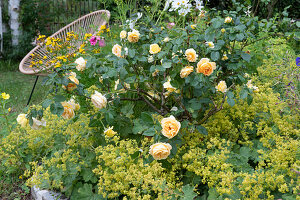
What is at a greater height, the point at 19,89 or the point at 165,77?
the point at 165,77

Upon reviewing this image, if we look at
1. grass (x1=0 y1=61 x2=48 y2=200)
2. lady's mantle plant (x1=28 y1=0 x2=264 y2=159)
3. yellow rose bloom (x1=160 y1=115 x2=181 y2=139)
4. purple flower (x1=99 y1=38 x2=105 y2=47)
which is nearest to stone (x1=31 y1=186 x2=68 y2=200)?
grass (x1=0 y1=61 x2=48 y2=200)

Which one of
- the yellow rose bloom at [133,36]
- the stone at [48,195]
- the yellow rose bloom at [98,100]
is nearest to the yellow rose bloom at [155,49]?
the yellow rose bloom at [133,36]

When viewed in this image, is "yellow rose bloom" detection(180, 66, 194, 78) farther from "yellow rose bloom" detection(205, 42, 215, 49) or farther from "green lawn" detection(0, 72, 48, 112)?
"green lawn" detection(0, 72, 48, 112)

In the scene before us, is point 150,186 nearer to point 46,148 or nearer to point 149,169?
point 149,169

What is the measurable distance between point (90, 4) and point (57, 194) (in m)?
6.56

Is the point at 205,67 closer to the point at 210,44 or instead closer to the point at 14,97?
the point at 210,44

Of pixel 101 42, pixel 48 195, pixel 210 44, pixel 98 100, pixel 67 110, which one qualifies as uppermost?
pixel 210 44

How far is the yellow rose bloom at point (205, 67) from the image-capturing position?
56.2 inches

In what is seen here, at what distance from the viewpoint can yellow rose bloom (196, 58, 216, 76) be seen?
1426mm

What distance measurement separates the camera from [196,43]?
64.5 inches

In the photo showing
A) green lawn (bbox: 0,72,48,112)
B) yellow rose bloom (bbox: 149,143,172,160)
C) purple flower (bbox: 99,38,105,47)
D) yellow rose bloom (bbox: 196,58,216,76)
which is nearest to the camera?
yellow rose bloom (bbox: 149,143,172,160)

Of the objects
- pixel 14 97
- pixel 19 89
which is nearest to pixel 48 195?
pixel 14 97

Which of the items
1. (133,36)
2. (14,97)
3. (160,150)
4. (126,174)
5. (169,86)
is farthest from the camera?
(14,97)

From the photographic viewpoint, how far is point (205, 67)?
1428 millimetres
